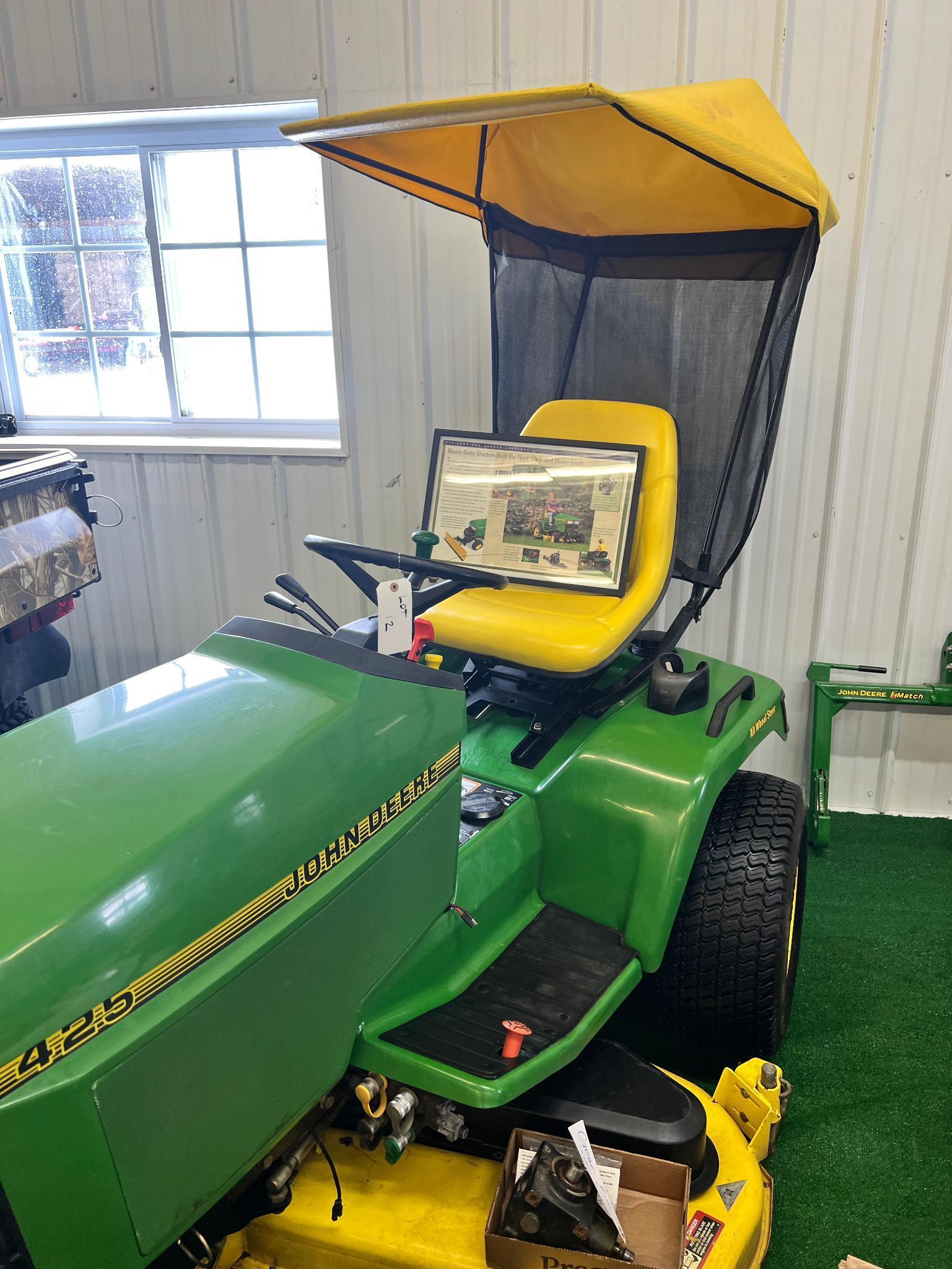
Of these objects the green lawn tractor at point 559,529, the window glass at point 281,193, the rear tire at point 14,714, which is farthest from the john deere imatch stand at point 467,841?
the rear tire at point 14,714

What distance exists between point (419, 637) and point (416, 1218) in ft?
2.81

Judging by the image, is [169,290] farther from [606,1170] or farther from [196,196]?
[606,1170]

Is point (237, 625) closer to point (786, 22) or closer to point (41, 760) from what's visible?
point (41, 760)

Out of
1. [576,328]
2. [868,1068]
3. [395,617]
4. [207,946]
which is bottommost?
[868,1068]

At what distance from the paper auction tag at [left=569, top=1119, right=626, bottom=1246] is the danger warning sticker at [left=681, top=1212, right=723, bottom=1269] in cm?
12

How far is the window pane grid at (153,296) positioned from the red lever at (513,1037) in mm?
2427

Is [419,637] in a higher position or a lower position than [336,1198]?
higher

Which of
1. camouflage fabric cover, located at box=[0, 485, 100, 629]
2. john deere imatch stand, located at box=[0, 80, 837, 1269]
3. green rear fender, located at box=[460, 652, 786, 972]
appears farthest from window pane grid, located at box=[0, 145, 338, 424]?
green rear fender, located at box=[460, 652, 786, 972]

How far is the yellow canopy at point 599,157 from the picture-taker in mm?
1544

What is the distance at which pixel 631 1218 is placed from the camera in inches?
53.4

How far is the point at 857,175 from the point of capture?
2604mm

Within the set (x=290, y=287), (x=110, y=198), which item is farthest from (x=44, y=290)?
(x=290, y=287)

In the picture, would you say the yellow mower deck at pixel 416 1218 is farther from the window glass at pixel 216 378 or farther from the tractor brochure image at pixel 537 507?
the window glass at pixel 216 378

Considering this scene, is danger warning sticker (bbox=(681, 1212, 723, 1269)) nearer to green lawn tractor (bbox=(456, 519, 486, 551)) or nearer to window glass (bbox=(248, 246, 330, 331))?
green lawn tractor (bbox=(456, 519, 486, 551))
